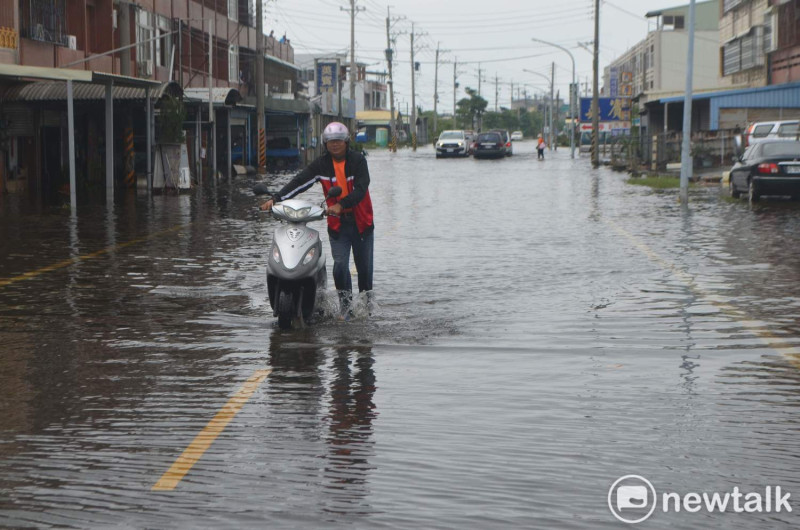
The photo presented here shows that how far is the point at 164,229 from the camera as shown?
68.7ft

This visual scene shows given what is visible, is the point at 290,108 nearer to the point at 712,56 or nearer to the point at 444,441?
the point at 712,56

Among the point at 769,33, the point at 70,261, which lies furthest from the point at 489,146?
the point at 70,261

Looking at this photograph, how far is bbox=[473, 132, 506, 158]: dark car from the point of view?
241 ft

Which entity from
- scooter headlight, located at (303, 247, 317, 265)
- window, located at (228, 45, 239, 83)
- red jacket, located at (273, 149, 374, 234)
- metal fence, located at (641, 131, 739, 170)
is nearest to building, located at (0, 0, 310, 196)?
window, located at (228, 45, 239, 83)

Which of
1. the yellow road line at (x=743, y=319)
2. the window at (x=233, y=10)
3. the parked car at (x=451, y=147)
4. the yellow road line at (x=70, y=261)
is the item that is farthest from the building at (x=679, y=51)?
the yellow road line at (x=743, y=319)

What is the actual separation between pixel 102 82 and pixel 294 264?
2021 centimetres

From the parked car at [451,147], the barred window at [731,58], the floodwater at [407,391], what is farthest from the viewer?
the parked car at [451,147]

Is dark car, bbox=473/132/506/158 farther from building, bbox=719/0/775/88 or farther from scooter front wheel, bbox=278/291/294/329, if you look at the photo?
scooter front wheel, bbox=278/291/294/329

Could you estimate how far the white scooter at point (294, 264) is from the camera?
9.72 meters

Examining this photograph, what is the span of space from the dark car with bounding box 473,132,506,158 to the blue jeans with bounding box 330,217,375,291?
63.1 m

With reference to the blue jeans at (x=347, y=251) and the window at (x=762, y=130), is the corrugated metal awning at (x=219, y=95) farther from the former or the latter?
A: the blue jeans at (x=347, y=251)

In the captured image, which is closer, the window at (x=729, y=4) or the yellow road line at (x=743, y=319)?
the yellow road line at (x=743, y=319)

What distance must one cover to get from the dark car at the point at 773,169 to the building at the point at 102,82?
47.2ft

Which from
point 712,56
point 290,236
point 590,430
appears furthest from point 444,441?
point 712,56
